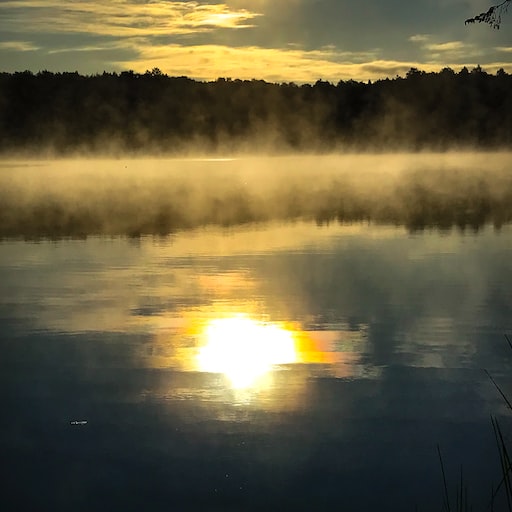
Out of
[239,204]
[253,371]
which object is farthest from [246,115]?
[253,371]

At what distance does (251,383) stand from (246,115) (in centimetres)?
8390

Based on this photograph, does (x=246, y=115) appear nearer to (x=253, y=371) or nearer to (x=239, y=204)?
(x=239, y=204)

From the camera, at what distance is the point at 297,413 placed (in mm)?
7316

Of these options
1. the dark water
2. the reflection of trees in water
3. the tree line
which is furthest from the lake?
the tree line

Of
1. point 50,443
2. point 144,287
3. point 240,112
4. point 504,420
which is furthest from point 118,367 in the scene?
point 240,112

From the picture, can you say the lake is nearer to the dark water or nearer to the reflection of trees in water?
the dark water

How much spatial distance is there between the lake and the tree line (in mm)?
67294

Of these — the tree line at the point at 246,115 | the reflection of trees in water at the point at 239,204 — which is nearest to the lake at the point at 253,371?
the reflection of trees in water at the point at 239,204

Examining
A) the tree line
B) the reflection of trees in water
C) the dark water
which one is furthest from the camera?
the tree line

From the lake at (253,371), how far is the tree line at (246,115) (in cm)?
6729

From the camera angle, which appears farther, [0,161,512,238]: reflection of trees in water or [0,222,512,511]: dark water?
[0,161,512,238]: reflection of trees in water

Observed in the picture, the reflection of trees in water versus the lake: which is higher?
the lake

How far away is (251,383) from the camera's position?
805 centimetres

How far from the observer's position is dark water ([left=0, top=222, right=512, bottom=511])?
6.21 m
